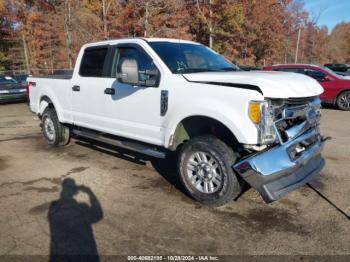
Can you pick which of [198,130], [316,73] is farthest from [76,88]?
[316,73]

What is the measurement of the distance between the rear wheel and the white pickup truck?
29.2 ft

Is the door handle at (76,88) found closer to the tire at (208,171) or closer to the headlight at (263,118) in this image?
the tire at (208,171)

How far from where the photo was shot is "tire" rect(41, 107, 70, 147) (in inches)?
277

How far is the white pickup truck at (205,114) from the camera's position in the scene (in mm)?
3717

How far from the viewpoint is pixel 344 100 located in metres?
12.8

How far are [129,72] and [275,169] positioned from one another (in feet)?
7.86

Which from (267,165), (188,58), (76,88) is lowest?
(267,165)

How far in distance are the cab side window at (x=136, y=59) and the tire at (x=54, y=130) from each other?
2225 millimetres

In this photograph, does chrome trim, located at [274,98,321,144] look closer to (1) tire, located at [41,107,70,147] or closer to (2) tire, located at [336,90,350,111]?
(1) tire, located at [41,107,70,147]

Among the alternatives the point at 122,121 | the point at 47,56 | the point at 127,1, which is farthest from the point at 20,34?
the point at 122,121

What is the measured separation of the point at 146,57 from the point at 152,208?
6.85ft

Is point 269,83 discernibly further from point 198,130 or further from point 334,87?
point 334,87

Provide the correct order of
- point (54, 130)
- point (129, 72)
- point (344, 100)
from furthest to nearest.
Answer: point (344, 100) → point (54, 130) → point (129, 72)

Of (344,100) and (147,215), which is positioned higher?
(344,100)
